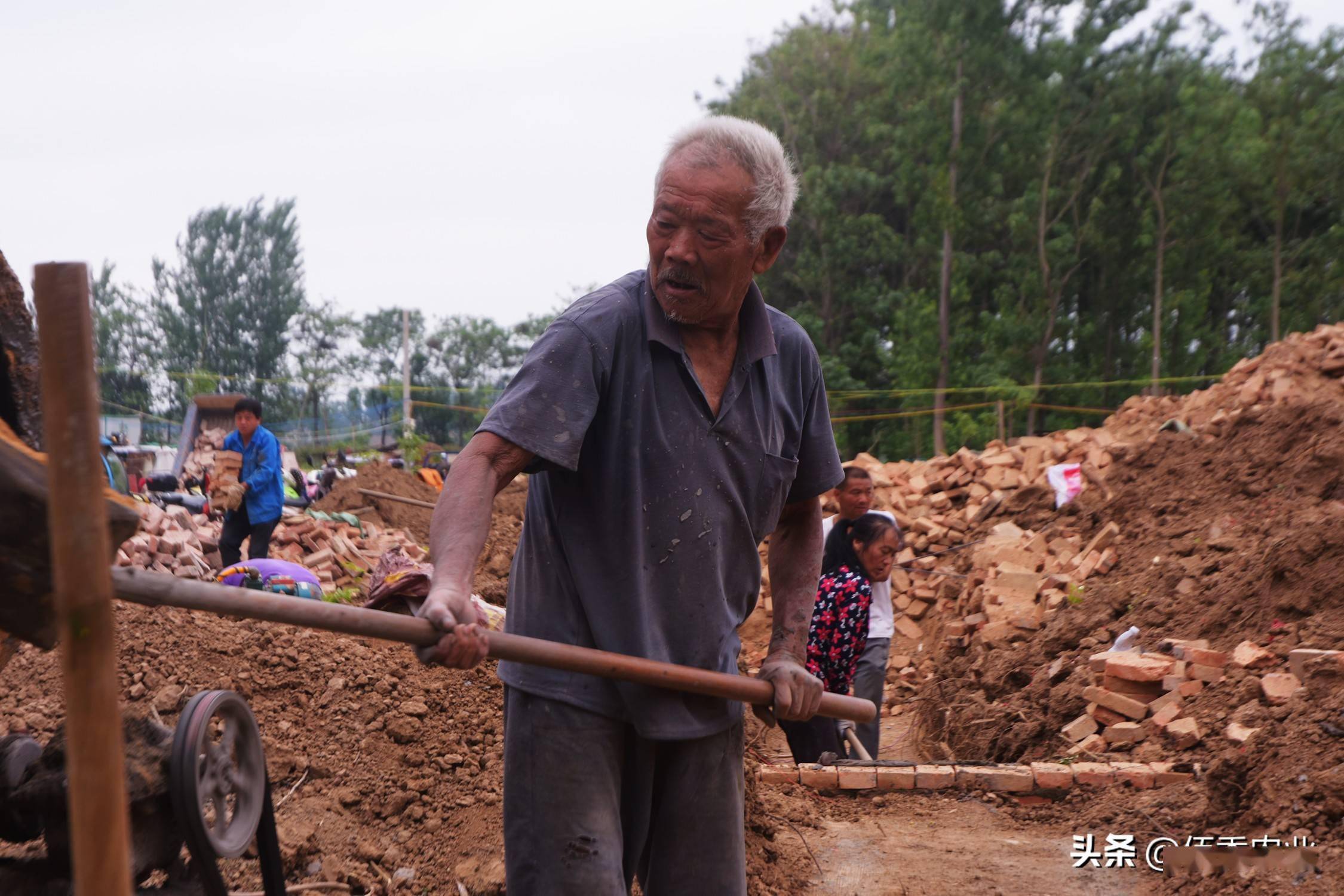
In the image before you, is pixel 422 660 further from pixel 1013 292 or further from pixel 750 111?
pixel 750 111

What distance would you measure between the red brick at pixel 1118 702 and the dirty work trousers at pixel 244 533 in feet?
21.7

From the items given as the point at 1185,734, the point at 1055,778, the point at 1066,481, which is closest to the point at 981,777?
the point at 1055,778

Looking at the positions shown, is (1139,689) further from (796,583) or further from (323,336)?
(323,336)

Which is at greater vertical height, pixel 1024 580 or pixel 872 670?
pixel 1024 580

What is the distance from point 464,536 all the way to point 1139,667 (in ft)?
20.4

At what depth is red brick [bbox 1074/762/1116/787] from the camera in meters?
6.27

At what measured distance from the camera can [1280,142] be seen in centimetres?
2911

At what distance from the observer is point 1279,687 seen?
6.48 m

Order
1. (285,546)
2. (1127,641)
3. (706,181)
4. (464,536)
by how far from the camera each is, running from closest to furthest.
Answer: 1. (464,536)
2. (706,181)
3. (1127,641)
4. (285,546)

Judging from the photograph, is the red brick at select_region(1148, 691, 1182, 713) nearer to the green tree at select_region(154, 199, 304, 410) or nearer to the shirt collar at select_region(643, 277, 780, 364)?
the shirt collar at select_region(643, 277, 780, 364)

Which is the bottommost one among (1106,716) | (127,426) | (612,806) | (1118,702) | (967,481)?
(1106,716)

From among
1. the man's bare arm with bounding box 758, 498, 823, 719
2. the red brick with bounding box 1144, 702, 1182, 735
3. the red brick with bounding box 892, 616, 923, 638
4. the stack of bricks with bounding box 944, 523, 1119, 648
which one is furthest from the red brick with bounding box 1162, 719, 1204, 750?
the red brick with bounding box 892, 616, 923, 638

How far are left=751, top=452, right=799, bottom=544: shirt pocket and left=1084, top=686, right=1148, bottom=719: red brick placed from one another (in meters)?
5.37

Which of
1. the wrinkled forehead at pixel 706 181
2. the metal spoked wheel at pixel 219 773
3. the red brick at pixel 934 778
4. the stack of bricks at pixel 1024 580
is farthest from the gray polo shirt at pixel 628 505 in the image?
the stack of bricks at pixel 1024 580
